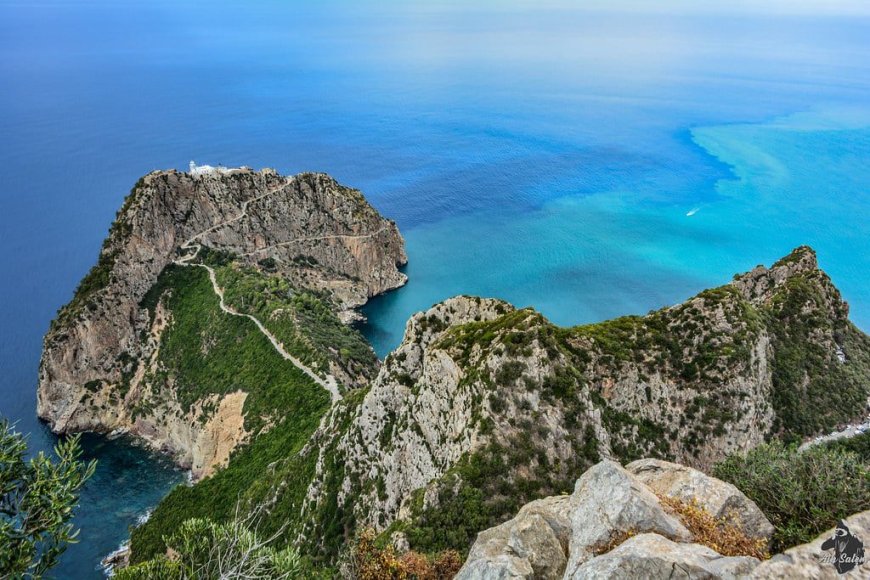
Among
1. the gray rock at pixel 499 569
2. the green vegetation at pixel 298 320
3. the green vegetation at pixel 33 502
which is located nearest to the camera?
the green vegetation at pixel 33 502

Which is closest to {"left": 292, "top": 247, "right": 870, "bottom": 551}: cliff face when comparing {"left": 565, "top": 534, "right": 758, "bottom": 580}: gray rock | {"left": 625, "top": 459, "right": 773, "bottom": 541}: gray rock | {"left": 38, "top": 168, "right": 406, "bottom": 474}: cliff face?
{"left": 625, "top": 459, "right": 773, "bottom": 541}: gray rock

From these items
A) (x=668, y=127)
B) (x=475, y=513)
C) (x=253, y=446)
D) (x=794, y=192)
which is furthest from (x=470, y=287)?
(x=668, y=127)

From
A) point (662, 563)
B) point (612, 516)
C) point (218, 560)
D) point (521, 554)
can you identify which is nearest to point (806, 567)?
point (662, 563)

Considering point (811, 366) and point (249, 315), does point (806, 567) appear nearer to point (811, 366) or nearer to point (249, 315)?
point (811, 366)

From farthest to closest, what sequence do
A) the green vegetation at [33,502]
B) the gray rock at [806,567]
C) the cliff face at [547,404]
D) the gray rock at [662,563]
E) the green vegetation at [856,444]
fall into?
the green vegetation at [856,444] → the cliff face at [547,404] → the green vegetation at [33,502] → the gray rock at [662,563] → the gray rock at [806,567]

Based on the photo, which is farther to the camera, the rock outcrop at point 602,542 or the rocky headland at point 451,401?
the rocky headland at point 451,401

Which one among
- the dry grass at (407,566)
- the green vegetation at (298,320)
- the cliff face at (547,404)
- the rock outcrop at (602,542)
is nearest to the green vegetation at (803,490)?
the rock outcrop at (602,542)

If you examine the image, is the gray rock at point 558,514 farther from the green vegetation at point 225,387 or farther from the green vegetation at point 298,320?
the green vegetation at point 298,320

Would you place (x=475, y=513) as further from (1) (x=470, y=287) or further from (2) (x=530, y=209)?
(2) (x=530, y=209)

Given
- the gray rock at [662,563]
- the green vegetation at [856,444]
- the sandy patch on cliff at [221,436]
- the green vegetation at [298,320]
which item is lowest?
the sandy patch on cliff at [221,436]
